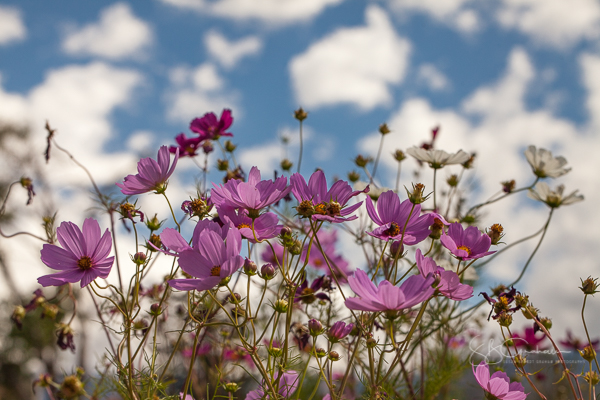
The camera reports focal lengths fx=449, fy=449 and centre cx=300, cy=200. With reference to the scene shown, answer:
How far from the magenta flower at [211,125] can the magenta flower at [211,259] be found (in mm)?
726

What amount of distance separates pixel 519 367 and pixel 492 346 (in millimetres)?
264

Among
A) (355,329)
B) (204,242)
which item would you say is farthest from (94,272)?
(355,329)

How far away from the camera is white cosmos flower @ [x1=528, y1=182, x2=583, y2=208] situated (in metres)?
1.04

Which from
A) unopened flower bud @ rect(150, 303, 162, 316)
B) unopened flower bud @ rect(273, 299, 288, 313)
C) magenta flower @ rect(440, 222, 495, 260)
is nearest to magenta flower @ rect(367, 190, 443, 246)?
magenta flower @ rect(440, 222, 495, 260)

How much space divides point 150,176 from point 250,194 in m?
0.17

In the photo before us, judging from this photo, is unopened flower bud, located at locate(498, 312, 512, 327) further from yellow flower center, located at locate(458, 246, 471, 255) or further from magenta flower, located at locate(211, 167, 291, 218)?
magenta flower, located at locate(211, 167, 291, 218)

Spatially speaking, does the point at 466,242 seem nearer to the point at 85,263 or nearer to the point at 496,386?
the point at 496,386

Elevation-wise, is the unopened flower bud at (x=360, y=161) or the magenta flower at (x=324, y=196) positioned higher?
the unopened flower bud at (x=360, y=161)

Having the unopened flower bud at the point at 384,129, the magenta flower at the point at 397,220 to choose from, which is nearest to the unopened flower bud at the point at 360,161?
the unopened flower bud at the point at 384,129

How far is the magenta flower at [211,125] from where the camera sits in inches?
47.8

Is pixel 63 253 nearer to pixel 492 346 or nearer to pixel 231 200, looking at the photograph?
pixel 231 200

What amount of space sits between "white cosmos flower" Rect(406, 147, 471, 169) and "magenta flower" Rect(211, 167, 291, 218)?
0.49m

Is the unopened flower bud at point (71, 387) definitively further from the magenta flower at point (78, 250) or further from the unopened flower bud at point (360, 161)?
the unopened flower bud at point (360, 161)

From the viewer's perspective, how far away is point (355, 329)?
78 centimetres
